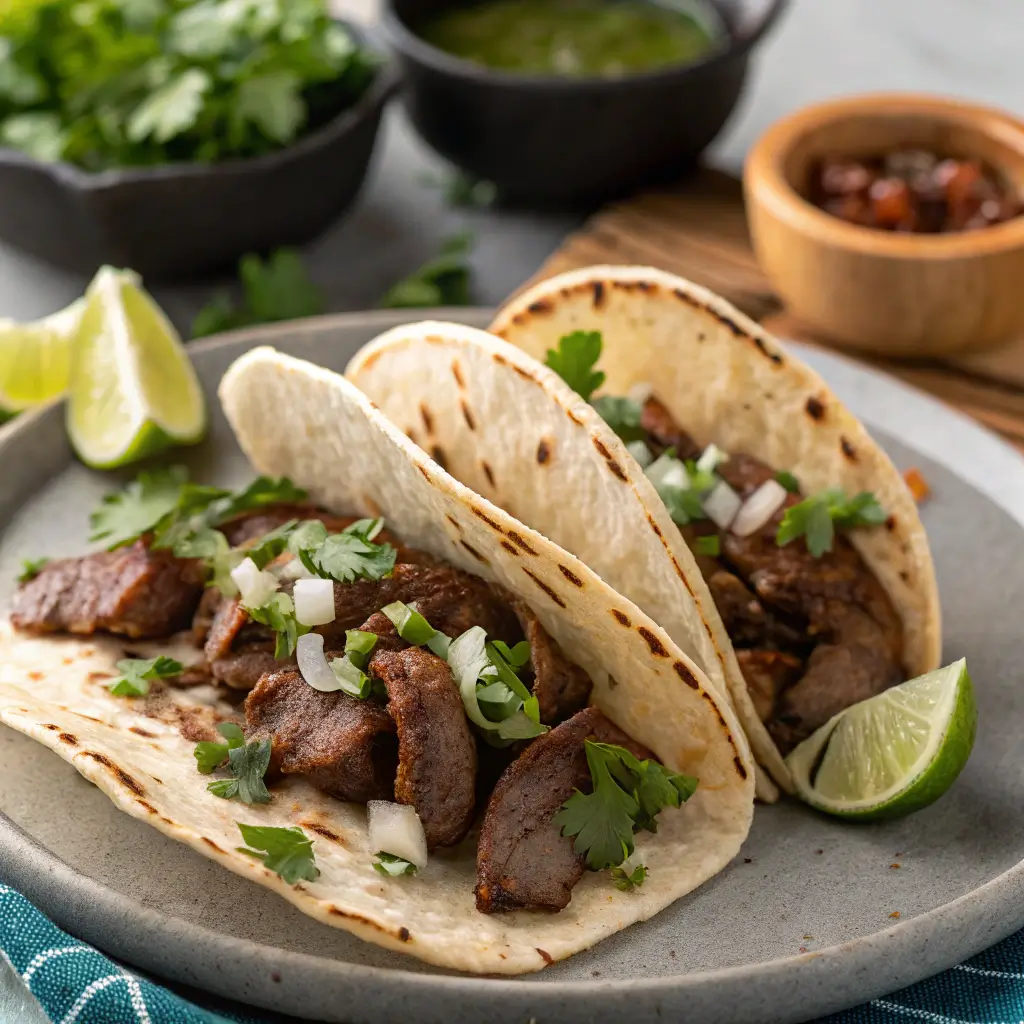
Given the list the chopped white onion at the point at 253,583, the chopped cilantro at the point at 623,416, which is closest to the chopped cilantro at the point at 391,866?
the chopped white onion at the point at 253,583

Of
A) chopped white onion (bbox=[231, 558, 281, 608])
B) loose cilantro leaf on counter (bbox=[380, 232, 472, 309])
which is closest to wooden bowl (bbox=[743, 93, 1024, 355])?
loose cilantro leaf on counter (bbox=[380, 232, 472, 309])

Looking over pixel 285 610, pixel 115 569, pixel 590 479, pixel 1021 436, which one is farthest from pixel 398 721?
pixel 1021 436

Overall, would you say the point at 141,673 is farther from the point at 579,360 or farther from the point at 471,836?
the point at 579,360

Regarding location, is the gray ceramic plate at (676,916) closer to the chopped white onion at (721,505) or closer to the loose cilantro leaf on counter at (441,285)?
the chopped white onion at (721,505)

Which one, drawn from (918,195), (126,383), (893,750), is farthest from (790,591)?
(918,195)

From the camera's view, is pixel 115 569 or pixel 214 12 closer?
pixel 115 569

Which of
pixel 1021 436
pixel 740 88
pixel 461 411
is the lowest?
pixel 1021 436

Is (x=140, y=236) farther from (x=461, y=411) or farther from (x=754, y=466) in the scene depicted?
(x=754, y=466)
